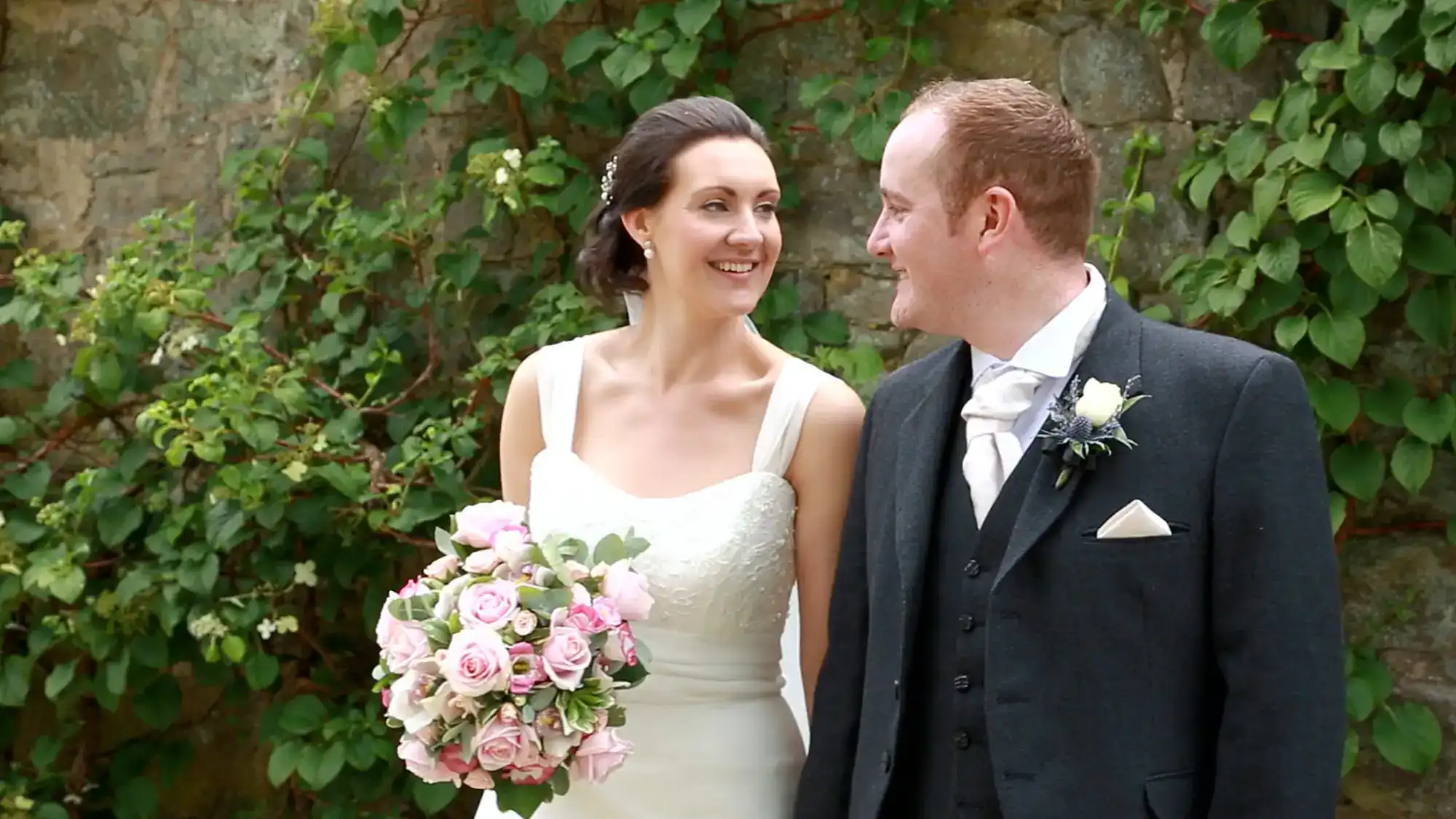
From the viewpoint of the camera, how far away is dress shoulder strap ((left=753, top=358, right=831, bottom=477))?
260 cm

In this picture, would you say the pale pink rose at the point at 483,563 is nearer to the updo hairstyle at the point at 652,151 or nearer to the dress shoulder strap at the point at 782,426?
the dress shoulder strap at the point at 782,426

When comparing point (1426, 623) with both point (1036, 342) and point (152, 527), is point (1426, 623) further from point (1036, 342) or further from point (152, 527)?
point (152, 527)

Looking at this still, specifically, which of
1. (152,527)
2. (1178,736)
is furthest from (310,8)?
(1178,736)

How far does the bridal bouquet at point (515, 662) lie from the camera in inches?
80.7

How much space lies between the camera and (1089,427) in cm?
185

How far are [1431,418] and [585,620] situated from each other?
191 cm

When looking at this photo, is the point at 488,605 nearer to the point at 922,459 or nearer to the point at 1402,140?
the point at 922,459

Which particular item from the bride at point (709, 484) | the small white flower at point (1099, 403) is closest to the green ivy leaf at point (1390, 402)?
the bride at point (709, 484)

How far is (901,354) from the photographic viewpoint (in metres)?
3.75

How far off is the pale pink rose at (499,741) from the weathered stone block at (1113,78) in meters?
2.07

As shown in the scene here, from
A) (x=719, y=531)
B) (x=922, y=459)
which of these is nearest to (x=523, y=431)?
(x=719, y=531)

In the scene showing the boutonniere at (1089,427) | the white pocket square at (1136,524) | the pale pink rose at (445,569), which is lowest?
the pale pink rose at (445,569)

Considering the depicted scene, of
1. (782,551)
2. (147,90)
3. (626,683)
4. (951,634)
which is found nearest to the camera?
(951,634)

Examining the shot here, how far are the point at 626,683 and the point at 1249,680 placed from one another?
32.8 inches
